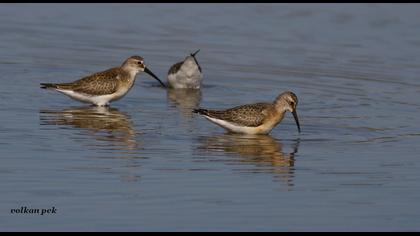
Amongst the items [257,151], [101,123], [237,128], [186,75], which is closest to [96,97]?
[101,123]

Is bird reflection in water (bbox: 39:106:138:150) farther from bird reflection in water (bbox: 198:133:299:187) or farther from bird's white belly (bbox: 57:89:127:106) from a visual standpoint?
bird reflection in water (bbox: 198:133:299:187)

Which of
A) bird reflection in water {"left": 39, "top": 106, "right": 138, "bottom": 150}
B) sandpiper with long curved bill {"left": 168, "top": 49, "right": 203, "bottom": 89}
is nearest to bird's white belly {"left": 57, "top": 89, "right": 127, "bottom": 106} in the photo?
bird reflection in water {"left": 39, "top": 106, "right": 138, "bottom": 150}

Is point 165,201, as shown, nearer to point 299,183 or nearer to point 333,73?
point 299,183

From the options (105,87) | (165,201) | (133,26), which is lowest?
(165,201)

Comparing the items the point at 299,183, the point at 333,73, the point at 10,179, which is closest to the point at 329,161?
the point at 299,183

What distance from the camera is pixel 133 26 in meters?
29.1

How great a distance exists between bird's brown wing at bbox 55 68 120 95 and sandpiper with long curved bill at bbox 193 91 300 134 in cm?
307

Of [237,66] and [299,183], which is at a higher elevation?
[237,66]

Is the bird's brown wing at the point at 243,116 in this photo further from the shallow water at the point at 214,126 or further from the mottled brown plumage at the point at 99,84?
the mottled brown plumage at the point at 99,84

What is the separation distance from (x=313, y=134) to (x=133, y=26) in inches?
473

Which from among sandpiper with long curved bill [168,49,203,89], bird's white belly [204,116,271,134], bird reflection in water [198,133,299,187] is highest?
sandpiper with long curved bill [168,49,203,89]

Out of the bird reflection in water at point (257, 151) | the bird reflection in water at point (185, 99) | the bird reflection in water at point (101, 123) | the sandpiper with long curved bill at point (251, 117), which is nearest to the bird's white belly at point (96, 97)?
the bird reflection in water at point (101, 123)

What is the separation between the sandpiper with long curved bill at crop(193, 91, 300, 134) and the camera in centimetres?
1783

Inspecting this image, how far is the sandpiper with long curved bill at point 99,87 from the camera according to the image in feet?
66.3
